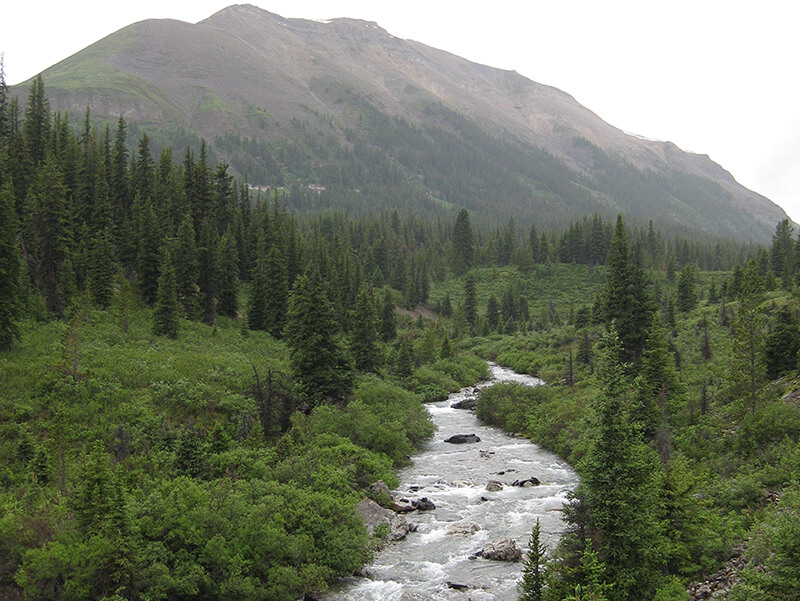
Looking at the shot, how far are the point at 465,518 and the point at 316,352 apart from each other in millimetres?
20717

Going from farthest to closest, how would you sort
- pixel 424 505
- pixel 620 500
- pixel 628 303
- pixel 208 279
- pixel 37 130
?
pixel 37 130, pixel 208 279, pixel 628 303, pixel 424 505, pixel 620 500

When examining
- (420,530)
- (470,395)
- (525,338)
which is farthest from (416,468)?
(525,338)

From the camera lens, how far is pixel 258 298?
258 feet

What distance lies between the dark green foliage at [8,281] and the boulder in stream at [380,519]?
29132 mm

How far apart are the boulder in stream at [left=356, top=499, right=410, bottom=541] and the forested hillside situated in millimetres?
823

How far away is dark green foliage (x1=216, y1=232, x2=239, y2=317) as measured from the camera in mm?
77812

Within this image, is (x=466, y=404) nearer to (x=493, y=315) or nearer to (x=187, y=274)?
(x=187, y=274)

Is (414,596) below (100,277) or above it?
below

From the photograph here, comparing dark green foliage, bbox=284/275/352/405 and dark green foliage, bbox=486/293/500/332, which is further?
dark green foliage, bbox=486/293/500/332

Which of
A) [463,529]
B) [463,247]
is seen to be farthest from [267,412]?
[463,247]

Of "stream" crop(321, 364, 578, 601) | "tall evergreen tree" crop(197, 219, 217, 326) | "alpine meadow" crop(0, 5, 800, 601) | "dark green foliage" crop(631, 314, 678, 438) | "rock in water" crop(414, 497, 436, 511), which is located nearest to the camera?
"alpine meadow" crop(0, 5, 800, 601)

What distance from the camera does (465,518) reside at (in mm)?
31375

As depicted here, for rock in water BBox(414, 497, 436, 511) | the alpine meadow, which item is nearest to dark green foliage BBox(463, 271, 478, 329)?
the alpine meadow

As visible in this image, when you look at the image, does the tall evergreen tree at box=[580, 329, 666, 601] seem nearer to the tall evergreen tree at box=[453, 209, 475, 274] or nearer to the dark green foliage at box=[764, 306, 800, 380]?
the dark green foliage at box=[764, 306, 800, 380]
